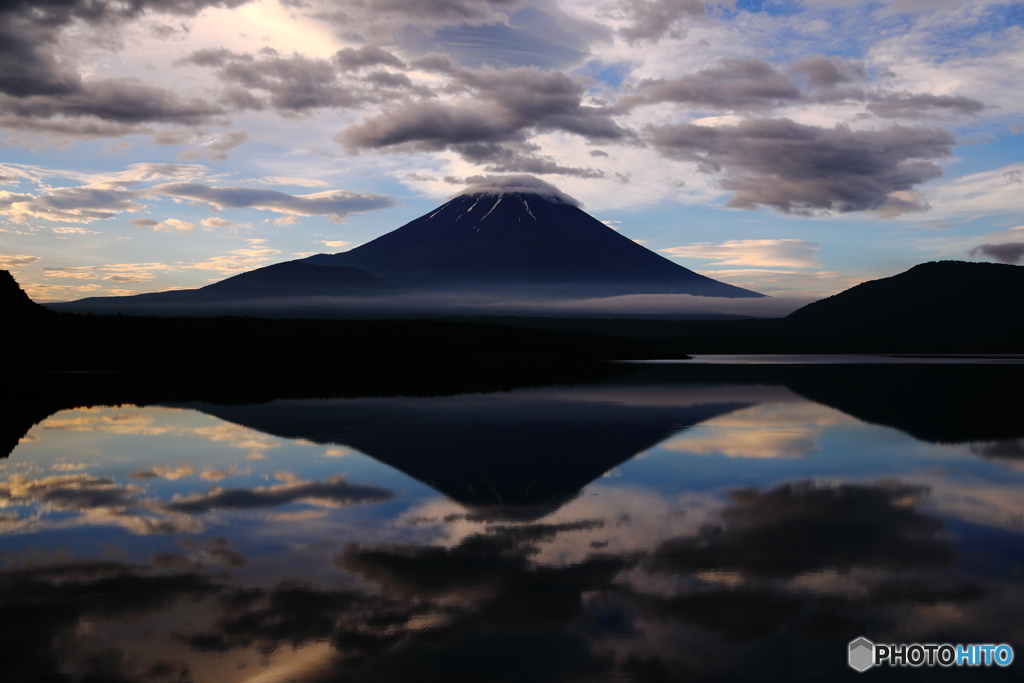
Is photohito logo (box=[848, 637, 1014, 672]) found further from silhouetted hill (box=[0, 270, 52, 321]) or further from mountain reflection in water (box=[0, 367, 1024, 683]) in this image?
silhouetted hill (box=[0, 270, 52, 321])

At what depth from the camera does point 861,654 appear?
7.88 meters

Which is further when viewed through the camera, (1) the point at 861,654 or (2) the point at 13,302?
(2) the point at 13,302

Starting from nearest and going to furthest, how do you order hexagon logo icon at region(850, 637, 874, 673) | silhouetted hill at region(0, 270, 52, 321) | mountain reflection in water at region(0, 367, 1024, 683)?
hexagon logo icon at region(850, 637, 874, 673), mountain reflection in water at region(0, 367, 1024, 683), silhouetted hill at region(0, 270, 52, 321)

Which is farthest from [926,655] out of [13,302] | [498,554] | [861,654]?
[13,302]

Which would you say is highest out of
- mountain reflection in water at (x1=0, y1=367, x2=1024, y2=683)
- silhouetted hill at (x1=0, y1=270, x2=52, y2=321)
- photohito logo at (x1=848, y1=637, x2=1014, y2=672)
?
silhouetted hill at (x1=0, y1=270, x2=52, y2=321)

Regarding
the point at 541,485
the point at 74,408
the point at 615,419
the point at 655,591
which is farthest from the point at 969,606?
the point at 74,408

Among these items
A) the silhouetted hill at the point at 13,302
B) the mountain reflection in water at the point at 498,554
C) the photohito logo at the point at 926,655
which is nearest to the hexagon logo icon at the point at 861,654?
the photohito logo at the point at 926,655

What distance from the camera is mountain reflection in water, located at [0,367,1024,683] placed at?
7.85 m

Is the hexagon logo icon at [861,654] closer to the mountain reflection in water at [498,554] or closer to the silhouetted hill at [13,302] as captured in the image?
the mountain reflection in water at [498,554]

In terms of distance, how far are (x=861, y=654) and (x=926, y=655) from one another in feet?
2.34

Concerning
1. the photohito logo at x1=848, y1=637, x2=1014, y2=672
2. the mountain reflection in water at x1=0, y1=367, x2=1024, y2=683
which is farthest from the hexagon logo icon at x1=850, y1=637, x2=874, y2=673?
the mountain reflection in water at x1=0, y1=367, x2=1024, y2=683

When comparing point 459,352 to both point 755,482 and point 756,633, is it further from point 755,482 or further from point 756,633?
point 756,633

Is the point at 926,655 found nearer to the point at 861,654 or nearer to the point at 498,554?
the point at 861,654

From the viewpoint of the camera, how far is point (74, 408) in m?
33.1
